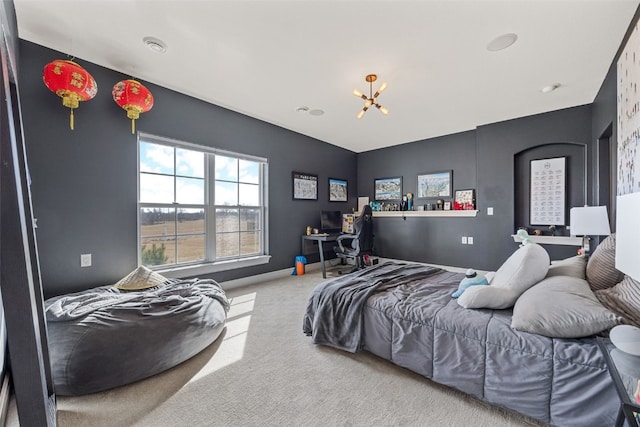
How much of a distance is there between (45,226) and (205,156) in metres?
1.77

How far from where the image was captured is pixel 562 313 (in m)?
1.29

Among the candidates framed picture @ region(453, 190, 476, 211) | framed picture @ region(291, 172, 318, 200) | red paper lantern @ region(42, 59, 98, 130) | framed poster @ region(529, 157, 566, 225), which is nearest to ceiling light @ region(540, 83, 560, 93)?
framed poster @ region(529, 157, 566, 225)

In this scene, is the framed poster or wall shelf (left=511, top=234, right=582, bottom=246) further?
the framed poster

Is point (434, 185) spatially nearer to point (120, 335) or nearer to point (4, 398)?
point (120, 335)

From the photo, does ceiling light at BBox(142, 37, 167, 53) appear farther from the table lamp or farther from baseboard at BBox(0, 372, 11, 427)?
the table lamp

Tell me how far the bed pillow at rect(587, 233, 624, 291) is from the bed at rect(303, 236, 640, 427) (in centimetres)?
1

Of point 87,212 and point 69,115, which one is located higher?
point 69,115

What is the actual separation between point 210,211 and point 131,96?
159 cm

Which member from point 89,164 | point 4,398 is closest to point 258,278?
point 89,164

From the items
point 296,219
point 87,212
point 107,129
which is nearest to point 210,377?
point 87,212

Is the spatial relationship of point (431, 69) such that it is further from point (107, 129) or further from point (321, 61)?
point (107, 129)

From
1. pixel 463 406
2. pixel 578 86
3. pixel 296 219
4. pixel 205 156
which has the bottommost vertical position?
pixel 463 406

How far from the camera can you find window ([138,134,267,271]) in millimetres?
3111

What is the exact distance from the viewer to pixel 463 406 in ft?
4.91
